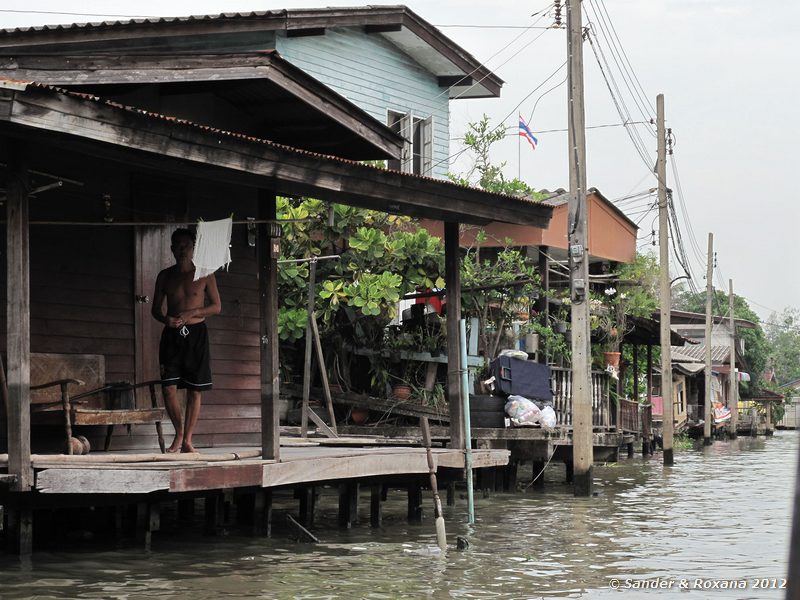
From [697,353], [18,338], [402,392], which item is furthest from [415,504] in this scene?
[697,353]

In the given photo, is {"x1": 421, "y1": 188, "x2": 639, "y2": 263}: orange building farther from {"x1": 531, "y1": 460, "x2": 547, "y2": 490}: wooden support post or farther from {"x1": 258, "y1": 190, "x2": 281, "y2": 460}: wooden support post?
{"x1": 258, "y1": 190, "x2": 281, "y2": 460}: wooden support post

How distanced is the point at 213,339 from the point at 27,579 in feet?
14.6

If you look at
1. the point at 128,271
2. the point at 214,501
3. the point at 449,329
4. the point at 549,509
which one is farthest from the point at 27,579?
the point at 549,509

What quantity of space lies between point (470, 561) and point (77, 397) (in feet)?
12.7

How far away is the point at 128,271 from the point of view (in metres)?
11.9

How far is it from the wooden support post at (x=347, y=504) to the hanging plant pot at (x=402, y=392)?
5.21m

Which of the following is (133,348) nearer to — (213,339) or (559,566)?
(213,339)

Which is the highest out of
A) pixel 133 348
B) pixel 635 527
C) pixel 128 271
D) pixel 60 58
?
pixel 60 58

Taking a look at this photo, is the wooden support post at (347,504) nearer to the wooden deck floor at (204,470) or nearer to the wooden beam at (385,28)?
the wooden deck floor at (204,470)

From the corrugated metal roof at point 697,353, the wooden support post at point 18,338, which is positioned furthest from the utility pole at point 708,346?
the wooden support post at point 18,338

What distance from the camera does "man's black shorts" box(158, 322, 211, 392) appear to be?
10586 mm

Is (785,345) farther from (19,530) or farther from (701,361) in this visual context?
(19,530)

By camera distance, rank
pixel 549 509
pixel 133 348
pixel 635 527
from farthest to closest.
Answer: pixel 549 509
pixel 635 527
pixel 133 348

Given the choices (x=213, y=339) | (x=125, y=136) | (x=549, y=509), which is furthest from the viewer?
(x=549, y=509)
